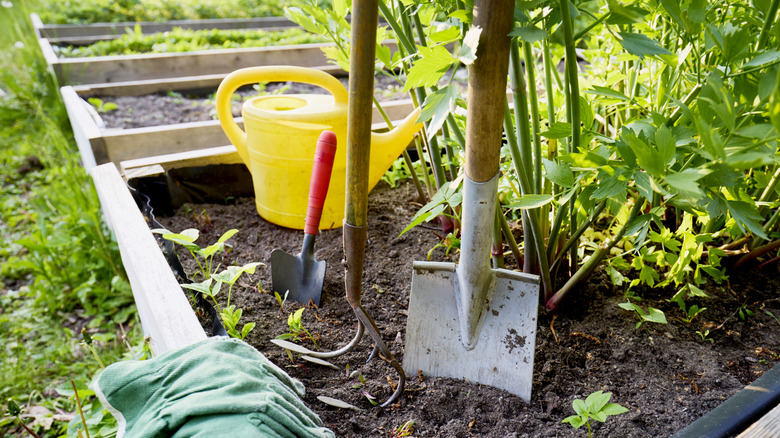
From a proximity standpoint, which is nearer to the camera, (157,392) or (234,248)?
(157,392)

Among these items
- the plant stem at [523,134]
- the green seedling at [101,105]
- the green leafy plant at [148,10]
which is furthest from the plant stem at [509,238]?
the green leafy plant at [148,10]

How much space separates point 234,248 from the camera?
1.61 meters

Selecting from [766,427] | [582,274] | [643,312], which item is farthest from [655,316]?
[766,427]

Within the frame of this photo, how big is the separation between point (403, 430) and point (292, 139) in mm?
910

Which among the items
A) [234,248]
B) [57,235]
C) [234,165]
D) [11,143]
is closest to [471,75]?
[234,248]

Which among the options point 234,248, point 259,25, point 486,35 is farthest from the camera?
point 259,25

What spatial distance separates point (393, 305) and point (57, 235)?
1833 mm

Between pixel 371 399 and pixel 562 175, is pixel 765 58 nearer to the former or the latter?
pixel 562 175

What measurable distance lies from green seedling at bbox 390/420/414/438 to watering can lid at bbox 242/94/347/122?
2.99 ft

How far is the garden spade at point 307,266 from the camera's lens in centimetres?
134

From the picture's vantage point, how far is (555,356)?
3.72 feet

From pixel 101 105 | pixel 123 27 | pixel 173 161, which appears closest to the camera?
pixel 173 161

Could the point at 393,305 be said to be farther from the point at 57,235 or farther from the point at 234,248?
the point at 57,235

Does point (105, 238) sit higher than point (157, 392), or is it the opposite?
point (157, 392)
